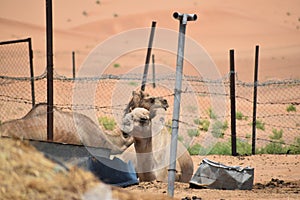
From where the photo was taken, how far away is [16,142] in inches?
218

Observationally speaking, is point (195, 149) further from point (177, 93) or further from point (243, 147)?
point (177, 93)

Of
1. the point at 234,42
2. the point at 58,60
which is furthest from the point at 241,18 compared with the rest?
the point at 58,60

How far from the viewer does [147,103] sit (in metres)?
10.6

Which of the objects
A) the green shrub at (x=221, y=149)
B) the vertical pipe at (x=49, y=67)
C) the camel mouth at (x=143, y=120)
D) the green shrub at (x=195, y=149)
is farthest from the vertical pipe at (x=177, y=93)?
the green shrub at (x=195, y=149)

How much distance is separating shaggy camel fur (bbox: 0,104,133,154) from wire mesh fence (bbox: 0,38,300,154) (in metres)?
0.43

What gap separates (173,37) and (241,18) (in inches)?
561

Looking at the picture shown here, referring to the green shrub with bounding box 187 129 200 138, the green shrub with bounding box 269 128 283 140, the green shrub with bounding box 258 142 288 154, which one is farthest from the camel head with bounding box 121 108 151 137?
the green shrub with bounding box 269 128 283 140

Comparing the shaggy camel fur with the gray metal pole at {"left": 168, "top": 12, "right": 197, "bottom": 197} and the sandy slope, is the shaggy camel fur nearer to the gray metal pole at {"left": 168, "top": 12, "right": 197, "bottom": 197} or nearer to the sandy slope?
the gray metal pole at {"left": 168, "top": 12, "right": 197, "bottom": 197}

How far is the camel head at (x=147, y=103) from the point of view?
1053cm

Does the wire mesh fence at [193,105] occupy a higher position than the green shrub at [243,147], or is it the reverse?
the wire mesh fence at [193,105]

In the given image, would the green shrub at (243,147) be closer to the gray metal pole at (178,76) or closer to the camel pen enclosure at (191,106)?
the camel pen enclosure at (191,106)

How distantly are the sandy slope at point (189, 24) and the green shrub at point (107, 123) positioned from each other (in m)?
16.3

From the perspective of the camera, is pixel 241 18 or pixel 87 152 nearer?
pixel 87 152

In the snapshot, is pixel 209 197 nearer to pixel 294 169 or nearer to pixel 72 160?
pixel 72 160
